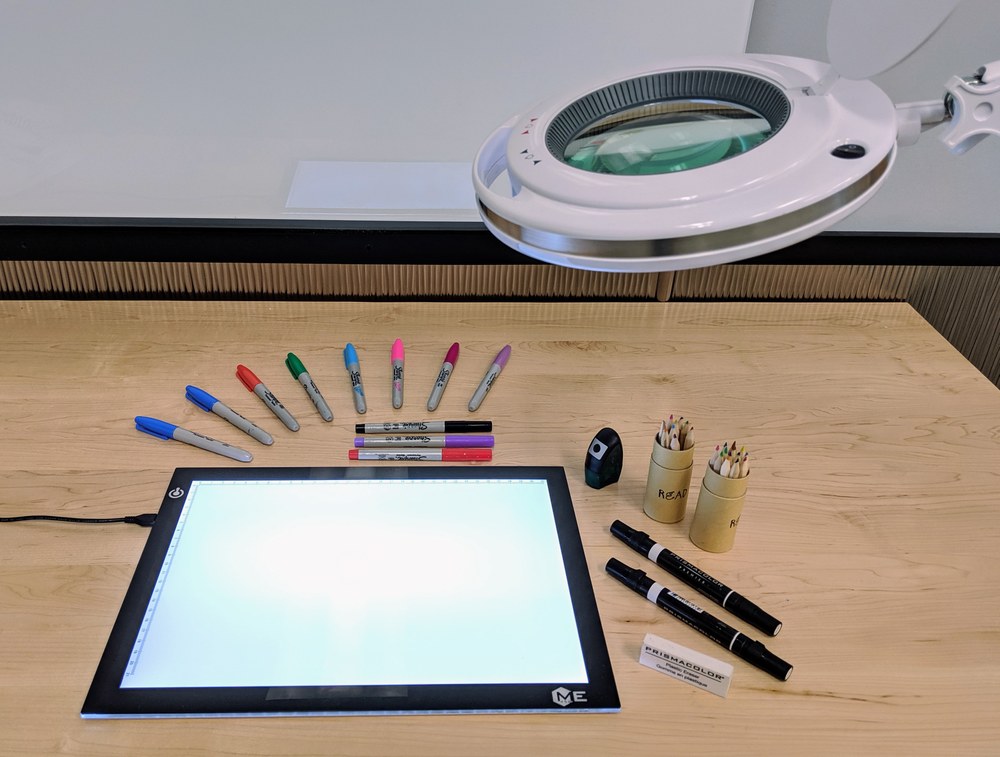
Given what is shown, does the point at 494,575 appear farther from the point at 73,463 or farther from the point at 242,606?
the point at 73,463

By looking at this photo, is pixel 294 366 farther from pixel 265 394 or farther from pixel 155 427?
pixel 155 427

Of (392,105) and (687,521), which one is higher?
(392,105)

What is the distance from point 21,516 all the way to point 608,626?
0.57 m

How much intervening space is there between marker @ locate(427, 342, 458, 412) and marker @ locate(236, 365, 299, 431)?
0.51 ft

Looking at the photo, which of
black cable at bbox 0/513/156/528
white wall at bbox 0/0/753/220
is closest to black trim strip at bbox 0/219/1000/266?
white wall at bbox 0/0/753/220

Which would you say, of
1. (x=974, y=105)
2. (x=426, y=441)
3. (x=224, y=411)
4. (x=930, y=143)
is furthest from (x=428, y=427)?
(x=930, y=143)

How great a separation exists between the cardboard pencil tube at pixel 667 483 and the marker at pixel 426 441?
185 mm

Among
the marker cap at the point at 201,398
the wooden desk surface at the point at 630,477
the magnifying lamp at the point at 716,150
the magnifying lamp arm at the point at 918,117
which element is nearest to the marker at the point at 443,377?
the wooden desk surface at the point at 630,477

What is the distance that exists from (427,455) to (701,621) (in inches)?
13.0

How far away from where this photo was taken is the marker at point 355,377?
93 centimetres

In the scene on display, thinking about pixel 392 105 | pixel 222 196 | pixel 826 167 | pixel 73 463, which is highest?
pixel 826 167

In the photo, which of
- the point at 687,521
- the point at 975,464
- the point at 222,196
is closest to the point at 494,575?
the point at 687,521

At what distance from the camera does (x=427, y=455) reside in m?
0.86

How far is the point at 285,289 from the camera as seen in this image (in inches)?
45.6
